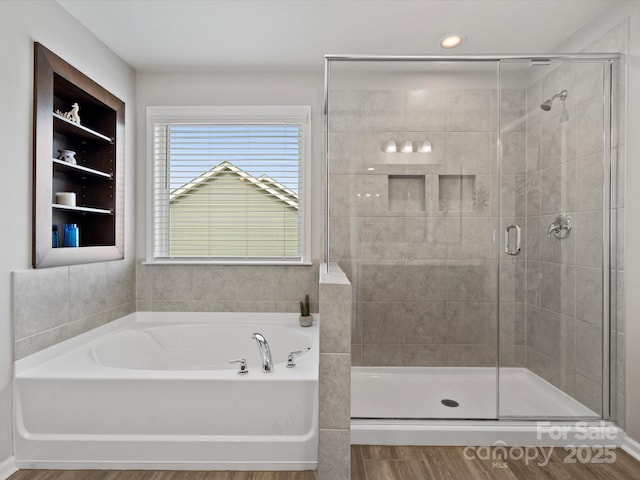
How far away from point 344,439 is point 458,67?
7.24 ft

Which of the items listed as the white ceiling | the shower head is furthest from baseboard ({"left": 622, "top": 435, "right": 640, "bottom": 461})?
the white ceiling

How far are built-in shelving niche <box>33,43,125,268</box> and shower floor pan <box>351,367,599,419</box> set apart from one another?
1.93 metres

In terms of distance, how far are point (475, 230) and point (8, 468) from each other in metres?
2.82

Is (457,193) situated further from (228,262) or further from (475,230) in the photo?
(228,262)

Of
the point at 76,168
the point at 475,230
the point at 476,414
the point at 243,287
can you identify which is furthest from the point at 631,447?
the point at 76,168

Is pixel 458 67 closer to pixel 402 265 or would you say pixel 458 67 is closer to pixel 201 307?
pixel 402 265

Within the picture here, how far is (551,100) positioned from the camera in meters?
2.09

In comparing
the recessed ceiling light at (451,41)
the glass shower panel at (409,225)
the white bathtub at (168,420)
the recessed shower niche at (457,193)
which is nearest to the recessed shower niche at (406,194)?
the glass shower panel at (409,225)

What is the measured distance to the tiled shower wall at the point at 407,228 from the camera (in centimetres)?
242

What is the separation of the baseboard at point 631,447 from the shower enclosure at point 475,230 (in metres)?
0.15

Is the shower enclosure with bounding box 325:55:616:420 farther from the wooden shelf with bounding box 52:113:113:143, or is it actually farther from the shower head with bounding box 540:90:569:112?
the wooden shelf with bounding box 52:113:113:143

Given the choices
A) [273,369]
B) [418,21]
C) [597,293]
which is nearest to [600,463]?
[597,293]

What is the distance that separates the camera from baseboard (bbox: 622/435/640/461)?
180 centimetres

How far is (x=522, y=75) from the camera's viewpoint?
207 centimetres
